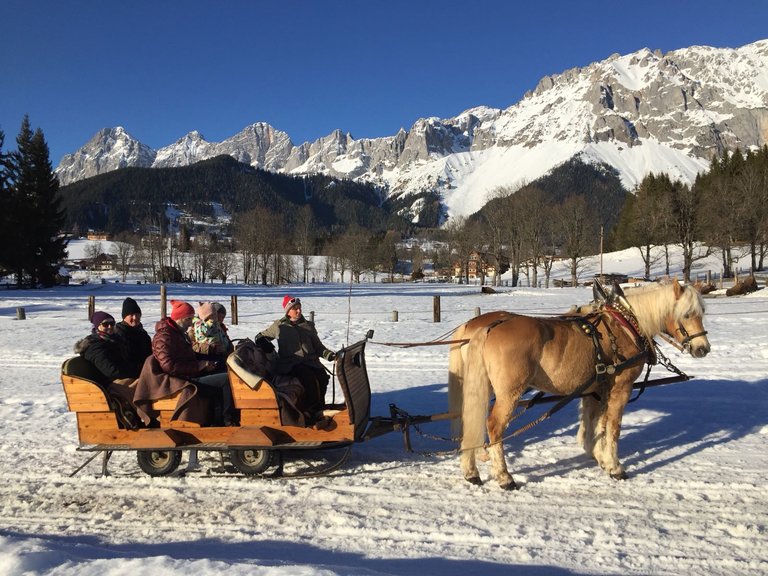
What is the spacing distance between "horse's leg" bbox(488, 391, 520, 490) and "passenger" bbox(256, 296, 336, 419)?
1.90 metres

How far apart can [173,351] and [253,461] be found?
1.38 metres

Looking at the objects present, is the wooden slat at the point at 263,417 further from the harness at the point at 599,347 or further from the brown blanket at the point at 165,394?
the harness at the point at 599,347

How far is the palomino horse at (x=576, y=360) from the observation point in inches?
195

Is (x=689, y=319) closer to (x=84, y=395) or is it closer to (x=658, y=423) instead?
(x=658, y=423)

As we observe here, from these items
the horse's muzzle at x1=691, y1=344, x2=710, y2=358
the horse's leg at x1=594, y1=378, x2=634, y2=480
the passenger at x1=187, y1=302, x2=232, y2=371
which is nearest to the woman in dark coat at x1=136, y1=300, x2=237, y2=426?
the passenger at x1=187, y1=302, x2=232, y2=371

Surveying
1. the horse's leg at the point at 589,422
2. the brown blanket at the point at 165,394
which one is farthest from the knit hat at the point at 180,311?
the horse's leg at the point at 589,422

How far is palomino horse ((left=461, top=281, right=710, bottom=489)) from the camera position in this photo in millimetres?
4953

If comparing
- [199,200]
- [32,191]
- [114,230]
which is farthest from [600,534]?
[199,200]

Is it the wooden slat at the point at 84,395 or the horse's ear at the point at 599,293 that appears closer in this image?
the wooden slat at the point at 84,395

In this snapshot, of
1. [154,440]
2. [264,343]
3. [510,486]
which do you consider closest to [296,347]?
[264,343]

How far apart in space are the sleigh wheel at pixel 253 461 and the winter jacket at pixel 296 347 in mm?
1009

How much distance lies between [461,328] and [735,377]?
6.31 m

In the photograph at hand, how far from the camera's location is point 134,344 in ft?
19.5

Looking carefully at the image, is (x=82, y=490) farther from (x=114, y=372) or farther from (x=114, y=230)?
(x=114, y=230)
